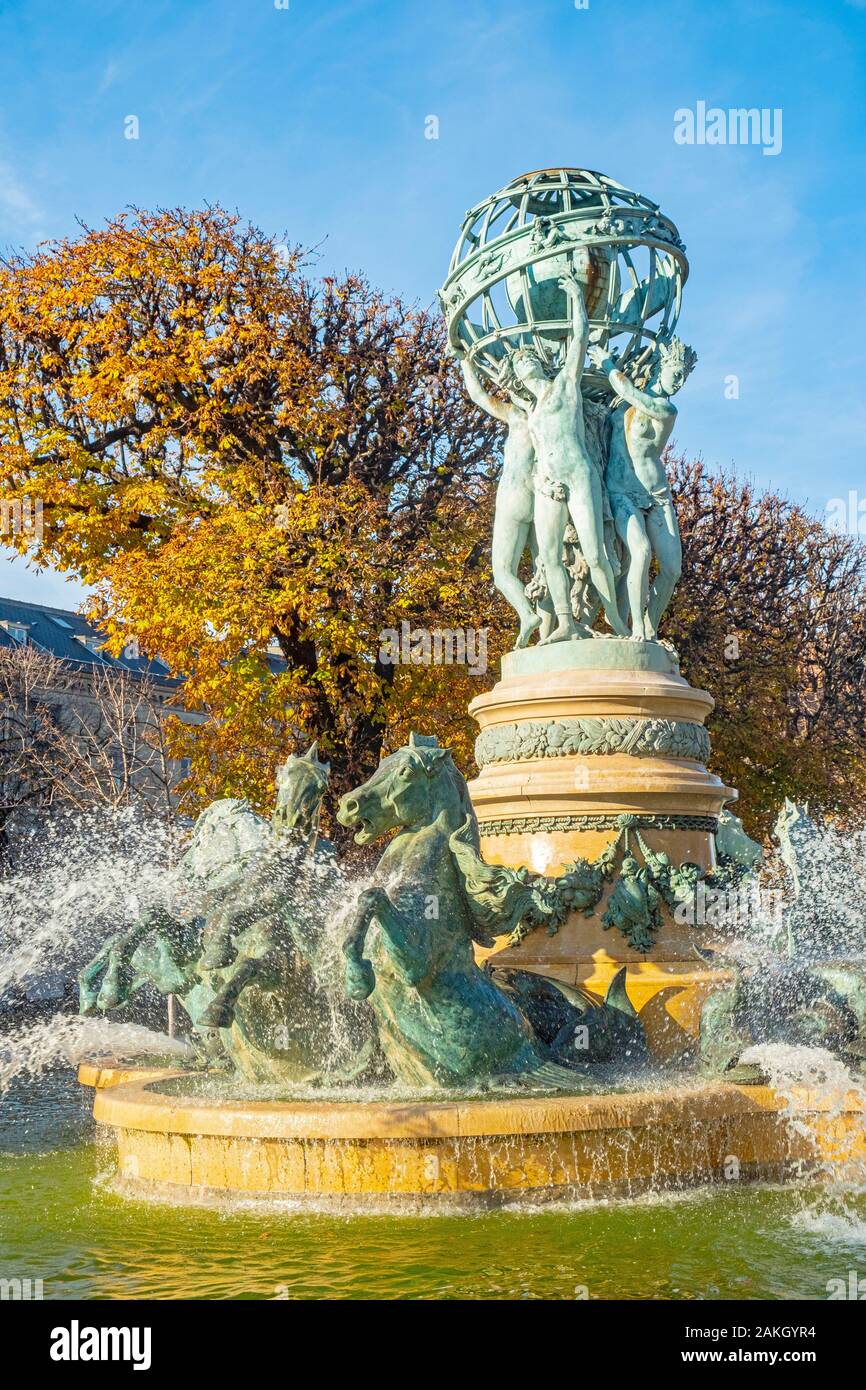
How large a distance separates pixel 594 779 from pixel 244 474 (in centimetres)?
1177

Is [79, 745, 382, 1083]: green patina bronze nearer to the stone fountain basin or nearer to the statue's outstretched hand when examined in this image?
the stone fountain basin

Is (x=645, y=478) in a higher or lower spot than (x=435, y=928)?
higher

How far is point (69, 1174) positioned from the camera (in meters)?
8.04

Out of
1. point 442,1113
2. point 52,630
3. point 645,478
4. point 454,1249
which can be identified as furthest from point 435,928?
point 52,630

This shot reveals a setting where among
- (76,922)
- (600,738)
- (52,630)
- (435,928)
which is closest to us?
(435,928)

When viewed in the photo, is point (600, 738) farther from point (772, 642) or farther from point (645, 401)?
point (772, 642)

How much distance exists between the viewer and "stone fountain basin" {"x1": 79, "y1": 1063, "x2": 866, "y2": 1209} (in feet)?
21.3

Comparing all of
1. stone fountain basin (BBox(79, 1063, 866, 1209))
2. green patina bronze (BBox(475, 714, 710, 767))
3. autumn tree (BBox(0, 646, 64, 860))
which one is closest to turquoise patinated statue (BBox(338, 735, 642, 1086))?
stone fountain basin (BBox(79, 1063, 866, 1209))

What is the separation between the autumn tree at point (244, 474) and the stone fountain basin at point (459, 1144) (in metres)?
12.8

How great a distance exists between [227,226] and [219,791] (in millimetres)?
8820

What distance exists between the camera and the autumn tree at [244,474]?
19.8 metres

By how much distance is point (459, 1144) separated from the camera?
6504 millimetres

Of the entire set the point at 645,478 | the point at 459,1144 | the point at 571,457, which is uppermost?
the point at 571,457

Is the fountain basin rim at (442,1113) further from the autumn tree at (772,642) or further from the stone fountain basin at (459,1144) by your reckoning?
the autumn tree at (772,642)
